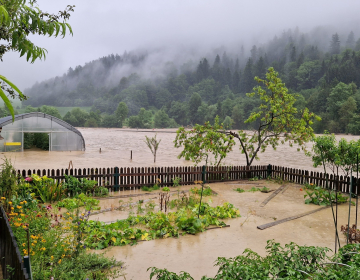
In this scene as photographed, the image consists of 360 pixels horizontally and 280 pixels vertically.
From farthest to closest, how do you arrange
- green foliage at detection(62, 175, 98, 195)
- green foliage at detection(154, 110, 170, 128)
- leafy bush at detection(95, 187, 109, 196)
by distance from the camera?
green foliage at detection(154, 110, 170, 128) → leafy bush at detection(95, 187, 109, 196) → green foliage at detection(62, 175, 98, 195)

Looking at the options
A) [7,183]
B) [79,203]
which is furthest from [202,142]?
[7,183]

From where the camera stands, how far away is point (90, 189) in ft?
39.1

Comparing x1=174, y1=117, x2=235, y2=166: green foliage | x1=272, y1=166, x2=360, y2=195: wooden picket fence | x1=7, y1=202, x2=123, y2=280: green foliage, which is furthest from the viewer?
x1=174, y1=117, x2=235, y2=166: green foliage

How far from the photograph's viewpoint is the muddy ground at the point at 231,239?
6.05 m

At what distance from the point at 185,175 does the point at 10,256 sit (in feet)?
35.9

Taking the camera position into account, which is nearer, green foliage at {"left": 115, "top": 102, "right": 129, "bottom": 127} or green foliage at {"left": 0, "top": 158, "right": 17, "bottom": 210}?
green foliage at {"left": 0, "top": 158, "right": 17, "bottom": 210}

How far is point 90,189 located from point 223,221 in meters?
5.51

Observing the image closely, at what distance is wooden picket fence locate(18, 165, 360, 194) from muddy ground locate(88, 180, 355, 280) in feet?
5.01

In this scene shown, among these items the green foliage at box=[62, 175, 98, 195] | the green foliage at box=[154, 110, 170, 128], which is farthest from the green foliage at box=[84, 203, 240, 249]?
the green foliage at box=[154, 110, 170, 128]

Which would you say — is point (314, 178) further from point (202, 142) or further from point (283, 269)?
point (283, 269)

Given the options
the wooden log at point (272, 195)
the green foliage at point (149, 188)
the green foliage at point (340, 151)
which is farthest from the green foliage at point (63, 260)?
the green foliage at point (340, 151)

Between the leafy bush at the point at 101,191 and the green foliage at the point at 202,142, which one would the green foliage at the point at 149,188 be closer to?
the leafy bush at the point at 101,191

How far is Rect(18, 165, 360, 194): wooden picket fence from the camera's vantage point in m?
12.7

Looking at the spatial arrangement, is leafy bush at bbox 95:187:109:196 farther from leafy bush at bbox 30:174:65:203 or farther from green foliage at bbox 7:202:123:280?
green foliage at bbox 7:202:123:280
